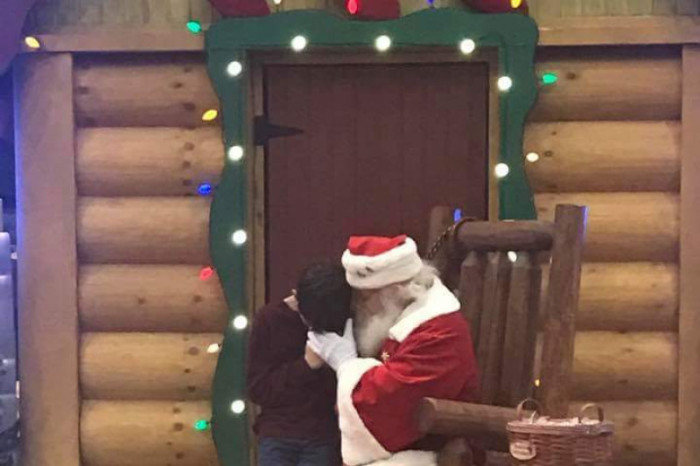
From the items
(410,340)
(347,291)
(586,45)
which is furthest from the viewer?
(586,45)

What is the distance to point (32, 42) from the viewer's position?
15.0 feet

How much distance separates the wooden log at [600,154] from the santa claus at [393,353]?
1514mm

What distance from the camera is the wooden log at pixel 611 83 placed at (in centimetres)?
458

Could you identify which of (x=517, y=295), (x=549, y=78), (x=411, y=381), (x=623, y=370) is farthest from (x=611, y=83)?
(x=411, y=381)

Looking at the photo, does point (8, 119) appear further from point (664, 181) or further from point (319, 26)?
point (664, 181)

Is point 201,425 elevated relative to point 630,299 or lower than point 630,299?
lower

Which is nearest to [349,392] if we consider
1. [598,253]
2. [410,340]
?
[410,340]

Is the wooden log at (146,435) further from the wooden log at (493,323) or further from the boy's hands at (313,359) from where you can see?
the wooden log at (493,323)

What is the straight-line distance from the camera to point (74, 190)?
15.3ft

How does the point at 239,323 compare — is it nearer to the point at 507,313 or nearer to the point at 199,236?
the point at 199,236

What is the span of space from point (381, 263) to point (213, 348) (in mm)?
1708

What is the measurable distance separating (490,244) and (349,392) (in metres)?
0.72

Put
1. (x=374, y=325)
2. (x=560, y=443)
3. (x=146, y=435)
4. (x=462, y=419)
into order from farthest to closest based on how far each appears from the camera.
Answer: (x=146, y=435) → (x=374, y=325) → (x=462, y=419) → (x=560, y=443)

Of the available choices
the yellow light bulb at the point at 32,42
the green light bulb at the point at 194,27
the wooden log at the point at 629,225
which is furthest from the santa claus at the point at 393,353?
the yellow light bulb at the point at 32,42
